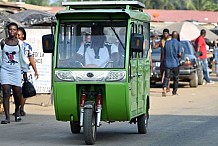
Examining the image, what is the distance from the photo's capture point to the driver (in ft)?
39.1

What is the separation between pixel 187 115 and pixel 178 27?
846 inches

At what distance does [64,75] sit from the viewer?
38.5ft

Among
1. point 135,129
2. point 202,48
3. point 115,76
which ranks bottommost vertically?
point 135,129

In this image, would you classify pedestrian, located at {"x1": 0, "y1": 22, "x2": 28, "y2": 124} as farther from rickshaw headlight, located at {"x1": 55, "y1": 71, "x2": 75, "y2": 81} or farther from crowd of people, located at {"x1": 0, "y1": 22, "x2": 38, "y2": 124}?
rickshaw headlight, located at {"x1": 55, "y1": 71, "x2": 75, "y2": 81}

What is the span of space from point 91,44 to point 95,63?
38 centimetres

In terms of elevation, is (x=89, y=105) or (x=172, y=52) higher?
(x=172, y=52)

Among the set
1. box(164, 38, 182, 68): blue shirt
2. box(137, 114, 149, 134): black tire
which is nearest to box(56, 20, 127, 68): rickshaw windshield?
box(137, 114, 149, 134): black tire

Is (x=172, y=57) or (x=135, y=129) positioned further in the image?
(x=172, y=57)

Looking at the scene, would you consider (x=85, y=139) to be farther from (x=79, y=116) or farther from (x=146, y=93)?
(x=146, y=93)

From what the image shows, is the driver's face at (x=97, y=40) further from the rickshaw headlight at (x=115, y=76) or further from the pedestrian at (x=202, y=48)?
the pedestrian at (x=202, y=48)

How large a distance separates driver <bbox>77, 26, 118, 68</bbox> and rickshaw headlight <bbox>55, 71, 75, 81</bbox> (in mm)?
334

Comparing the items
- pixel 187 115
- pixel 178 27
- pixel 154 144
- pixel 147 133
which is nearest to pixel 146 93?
pixel 147 133

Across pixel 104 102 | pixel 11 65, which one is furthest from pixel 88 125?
pixel 11 65

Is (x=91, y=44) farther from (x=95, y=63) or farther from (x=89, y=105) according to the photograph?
(x=89, y=105)
